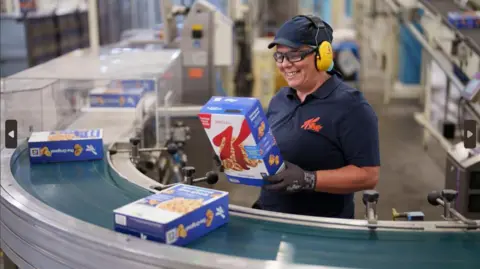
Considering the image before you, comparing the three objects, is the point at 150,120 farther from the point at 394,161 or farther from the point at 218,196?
the point at 394,161

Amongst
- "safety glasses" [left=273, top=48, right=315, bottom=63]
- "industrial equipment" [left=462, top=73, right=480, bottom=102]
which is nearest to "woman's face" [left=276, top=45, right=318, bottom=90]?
"safety glasses" [left=273, top=48, right=315, bottom=63]

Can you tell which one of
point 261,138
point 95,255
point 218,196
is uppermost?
point 261,138

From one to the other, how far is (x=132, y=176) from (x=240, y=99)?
72 centimetres

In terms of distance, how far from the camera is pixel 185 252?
5.45ft

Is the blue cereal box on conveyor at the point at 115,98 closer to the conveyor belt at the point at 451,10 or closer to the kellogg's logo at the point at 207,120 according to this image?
the kellogg's logo at the point at 207,120

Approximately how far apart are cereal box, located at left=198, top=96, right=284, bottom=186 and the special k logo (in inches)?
10.9

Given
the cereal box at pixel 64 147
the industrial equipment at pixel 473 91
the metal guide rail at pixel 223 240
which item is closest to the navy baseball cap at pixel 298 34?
the metal guide rail at pixel 223 240

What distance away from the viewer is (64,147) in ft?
8.53

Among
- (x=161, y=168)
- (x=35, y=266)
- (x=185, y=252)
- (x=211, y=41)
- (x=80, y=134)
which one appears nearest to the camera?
(x=185, y=252)

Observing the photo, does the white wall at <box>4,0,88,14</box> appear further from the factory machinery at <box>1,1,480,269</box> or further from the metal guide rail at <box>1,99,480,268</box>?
the metal guide rail at <box>1,99,480,268</box>

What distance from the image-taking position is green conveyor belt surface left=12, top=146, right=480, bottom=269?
1668mm

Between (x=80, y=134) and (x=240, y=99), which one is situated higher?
(x=240, y=99)

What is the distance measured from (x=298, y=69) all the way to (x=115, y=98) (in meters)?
1.92

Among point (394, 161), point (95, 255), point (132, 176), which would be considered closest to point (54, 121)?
point (132, 176)
